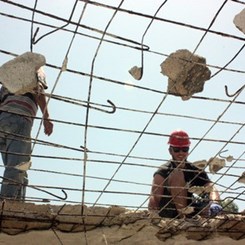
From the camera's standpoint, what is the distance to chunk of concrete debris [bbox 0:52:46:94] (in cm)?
233

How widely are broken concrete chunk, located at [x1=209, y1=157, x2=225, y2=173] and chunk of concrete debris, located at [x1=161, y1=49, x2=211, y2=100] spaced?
0.65 m

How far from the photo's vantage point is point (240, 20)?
2.30 meters

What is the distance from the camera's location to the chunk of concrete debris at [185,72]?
8.21ft

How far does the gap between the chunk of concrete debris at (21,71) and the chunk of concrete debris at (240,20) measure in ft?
2.84

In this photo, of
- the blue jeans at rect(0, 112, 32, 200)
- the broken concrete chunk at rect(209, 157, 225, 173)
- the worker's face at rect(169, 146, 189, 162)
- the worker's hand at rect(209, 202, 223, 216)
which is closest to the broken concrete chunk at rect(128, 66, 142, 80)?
the broken concrete chunk at rect(209, 157, 225, 173)

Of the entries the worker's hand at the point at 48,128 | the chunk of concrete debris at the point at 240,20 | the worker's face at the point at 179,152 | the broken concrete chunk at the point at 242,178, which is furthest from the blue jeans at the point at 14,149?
the chunk of concrete debris at the point at 240,20

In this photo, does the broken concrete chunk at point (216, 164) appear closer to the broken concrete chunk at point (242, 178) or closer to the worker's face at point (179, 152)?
the broken concrete chunk at point (242, 178)

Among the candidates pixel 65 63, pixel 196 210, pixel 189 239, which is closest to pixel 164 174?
pixel 196 210

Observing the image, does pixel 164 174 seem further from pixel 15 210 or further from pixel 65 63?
pixel 65 63

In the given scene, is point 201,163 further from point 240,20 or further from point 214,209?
point 240,20

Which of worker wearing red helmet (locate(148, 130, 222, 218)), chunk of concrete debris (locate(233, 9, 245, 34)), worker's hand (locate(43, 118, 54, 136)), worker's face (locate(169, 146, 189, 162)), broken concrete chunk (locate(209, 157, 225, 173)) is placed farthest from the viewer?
worker's face (locate(169, 146, 189, 162))

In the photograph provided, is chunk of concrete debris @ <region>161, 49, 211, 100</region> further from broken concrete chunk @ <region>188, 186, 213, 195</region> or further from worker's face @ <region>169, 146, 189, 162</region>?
worker's face @ <region>169, 146, 189, 162</region>

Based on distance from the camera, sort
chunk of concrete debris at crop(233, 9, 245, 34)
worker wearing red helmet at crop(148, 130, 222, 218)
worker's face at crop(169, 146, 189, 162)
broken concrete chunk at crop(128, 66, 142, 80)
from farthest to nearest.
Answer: worker's face at crop(169, 146, 189, 162)
worker wearing red helmet at crop(148, 130, 222, 218)
broken concrete chunk at crop(128, 66, 142, 80)
chunk of concrete debris at crop(233, 9, 245, 34)

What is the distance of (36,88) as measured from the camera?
2469 millimetres
